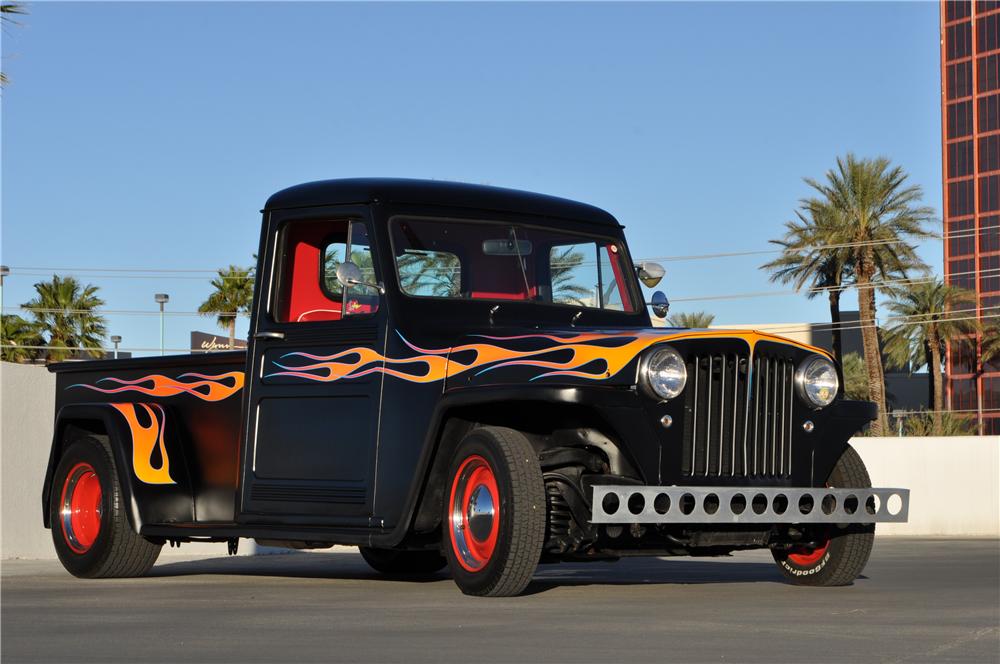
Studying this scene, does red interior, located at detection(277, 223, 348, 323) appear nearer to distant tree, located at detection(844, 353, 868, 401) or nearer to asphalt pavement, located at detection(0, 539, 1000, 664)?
asphalt pavement, located at detection(0, 539, 1000, 664)

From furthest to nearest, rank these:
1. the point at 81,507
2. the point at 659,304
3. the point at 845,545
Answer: the point at 81,507, the point at 659,304, the point at 845,545

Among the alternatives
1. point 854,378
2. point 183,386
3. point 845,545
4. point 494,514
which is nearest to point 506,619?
point 494,514

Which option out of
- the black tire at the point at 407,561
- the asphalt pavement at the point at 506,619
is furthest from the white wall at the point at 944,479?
the black tire at the point at 407,561

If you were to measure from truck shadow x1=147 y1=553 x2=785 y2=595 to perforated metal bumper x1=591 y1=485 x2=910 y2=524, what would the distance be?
118cm

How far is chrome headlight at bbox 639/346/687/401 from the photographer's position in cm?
823

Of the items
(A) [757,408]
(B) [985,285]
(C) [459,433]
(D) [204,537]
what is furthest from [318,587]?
(B) [985,285]

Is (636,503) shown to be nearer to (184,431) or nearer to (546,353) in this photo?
(546,353)

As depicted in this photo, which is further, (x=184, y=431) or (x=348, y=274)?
(x=184, y=431)

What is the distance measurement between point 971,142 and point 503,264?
381 ft

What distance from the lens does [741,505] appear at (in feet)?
27.7

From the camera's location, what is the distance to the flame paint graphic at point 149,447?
34.9 ft

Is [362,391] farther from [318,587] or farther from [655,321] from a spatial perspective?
[655,321]

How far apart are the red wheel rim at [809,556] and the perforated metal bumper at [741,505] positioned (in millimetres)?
560

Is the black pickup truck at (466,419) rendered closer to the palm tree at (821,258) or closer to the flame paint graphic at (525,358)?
the flame paint graphic at (525,358)
